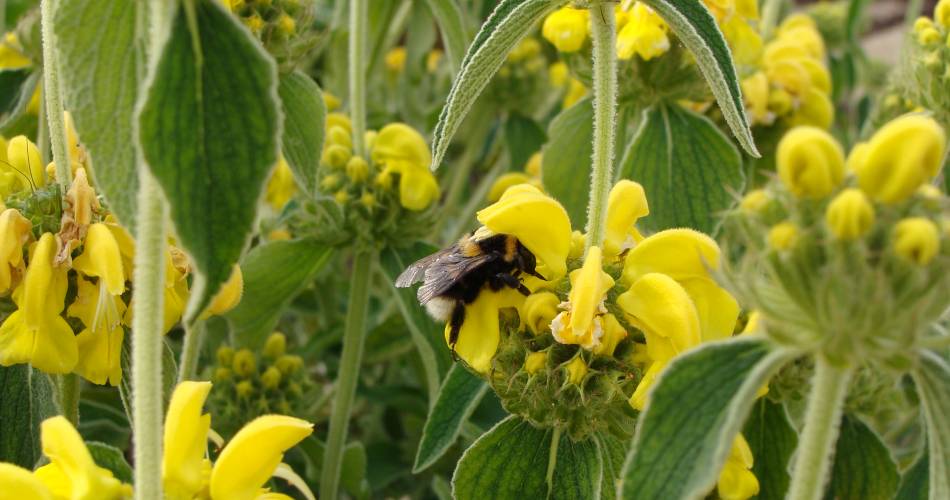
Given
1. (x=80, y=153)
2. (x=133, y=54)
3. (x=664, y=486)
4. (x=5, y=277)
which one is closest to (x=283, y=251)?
(x=80, y=153)

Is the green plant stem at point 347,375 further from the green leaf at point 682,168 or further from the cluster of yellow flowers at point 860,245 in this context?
the cluster of yellow flowers at point 860,245

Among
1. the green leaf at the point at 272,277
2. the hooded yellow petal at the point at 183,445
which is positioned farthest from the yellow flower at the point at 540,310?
the green leaf at the point at 272,277

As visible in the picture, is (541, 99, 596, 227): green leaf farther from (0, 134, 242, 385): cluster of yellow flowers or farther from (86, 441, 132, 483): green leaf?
(86, 441, 132, 483): green leaf

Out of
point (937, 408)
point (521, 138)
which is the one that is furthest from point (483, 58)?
point (521, 138)

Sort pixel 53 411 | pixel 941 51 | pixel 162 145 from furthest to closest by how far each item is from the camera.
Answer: pixel 941 51 → pixel 53 411 → pixel 162 145

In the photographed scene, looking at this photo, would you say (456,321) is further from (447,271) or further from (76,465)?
(76,465)

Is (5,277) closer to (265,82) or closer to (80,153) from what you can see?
(80,153)
